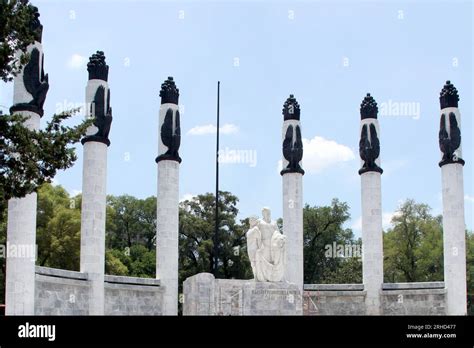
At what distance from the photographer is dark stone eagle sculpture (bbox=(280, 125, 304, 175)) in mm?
31906

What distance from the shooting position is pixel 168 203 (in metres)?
29.7

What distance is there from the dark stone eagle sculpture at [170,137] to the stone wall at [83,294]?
4.90m

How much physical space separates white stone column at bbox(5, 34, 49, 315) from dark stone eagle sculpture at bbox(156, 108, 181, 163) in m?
7.08

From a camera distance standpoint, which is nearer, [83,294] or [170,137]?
[83,294]

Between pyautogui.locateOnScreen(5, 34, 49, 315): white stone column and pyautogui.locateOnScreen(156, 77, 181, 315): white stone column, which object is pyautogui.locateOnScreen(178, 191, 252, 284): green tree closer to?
pyautogui.locateOnScreen(156, 77, 181, 315): white stone column

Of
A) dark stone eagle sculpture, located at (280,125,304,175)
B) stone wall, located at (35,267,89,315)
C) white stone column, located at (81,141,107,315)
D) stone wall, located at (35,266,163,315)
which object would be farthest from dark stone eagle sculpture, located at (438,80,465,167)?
stone wall, located at (35,267,89,315)

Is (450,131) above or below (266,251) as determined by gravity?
above

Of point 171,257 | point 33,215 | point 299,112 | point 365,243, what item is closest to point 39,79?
point 33,215

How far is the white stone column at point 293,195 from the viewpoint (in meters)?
31.2

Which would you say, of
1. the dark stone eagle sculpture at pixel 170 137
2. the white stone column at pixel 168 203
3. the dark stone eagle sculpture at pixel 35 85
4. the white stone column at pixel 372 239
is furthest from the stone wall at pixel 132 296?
the white stone column at pixel 372 239

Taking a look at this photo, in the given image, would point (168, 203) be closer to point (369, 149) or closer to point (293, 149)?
point (293, 149)

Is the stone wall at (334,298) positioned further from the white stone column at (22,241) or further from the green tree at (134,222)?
the green tree at (134,222)

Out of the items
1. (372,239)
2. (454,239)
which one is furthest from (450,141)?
(372,239)

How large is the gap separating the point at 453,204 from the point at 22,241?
1723cm
